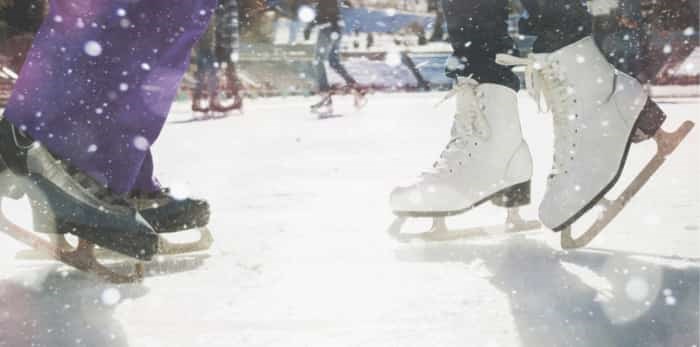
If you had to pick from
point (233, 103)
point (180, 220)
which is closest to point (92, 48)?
point (180, 220)

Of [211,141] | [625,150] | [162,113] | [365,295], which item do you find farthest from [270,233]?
[211,141]

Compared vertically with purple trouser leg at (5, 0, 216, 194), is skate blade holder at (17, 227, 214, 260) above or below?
below

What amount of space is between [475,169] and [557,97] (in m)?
0.20

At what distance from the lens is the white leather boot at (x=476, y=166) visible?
1253mm

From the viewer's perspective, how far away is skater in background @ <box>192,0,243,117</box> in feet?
22.1

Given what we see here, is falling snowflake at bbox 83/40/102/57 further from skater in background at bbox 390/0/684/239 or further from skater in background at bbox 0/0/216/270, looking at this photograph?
skater in background at bbox 390/0/684/239

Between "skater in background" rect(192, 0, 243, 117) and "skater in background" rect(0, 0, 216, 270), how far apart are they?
18.2ft

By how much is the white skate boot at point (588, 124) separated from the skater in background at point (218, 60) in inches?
220

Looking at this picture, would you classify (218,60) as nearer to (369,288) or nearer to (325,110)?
(325,110)

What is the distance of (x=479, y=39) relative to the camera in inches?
53.7

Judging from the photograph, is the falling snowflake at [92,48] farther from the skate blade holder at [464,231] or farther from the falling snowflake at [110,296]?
the skate blade holder at [464,231]

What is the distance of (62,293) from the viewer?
0.95 metres

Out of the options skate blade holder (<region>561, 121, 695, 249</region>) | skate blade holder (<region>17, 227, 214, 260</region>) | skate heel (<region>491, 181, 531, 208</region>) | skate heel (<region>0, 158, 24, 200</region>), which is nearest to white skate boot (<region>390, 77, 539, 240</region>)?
skate heel (<region>491, 181, 531, 208</region>)

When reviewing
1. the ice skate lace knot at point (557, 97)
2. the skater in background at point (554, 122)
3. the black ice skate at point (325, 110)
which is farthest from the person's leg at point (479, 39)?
the black ice skate at point (325, 110)
